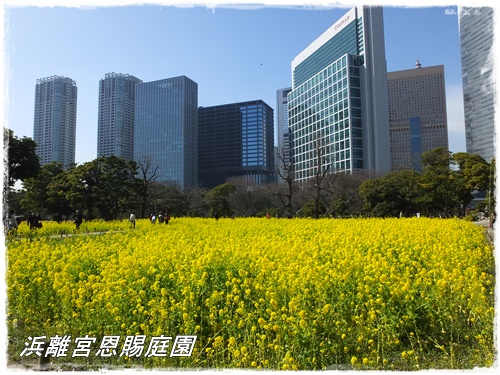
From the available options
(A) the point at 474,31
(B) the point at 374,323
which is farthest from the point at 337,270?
(A) the point at 474,31

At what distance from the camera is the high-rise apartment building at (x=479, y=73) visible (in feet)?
11.4

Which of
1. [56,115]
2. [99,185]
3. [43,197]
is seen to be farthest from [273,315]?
[43,197]

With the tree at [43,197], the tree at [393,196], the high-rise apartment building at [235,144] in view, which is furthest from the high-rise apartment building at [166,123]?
the tree at [393,196]

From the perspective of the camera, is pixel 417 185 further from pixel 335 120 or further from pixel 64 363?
pixel 335 120

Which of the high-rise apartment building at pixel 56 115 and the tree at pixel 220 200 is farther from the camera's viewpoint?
the tree at pixel 220 200

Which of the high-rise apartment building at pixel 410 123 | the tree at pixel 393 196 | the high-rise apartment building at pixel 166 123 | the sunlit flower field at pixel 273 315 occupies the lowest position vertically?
the sunlit flower field at pixel 273 315

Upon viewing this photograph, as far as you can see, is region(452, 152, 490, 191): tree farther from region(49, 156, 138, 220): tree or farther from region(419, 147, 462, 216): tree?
region(49, 156, 138, 220): tree

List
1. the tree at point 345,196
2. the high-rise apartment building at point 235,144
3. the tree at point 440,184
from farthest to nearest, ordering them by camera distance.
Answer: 1. the tree at point 345,196
2. the high-rise apartment building at point 235,144
3. the tree at point 440,184

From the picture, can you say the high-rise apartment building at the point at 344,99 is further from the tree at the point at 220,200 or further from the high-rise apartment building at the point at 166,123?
the high-rise apartment building at the point at 166,123

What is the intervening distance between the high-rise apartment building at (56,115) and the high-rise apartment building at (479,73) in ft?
16.0

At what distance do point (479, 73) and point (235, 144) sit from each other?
29.0 meters

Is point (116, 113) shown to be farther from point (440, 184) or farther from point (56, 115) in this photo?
point (440, 184)

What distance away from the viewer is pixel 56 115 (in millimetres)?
6051

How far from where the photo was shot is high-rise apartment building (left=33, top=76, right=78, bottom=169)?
5105 mm
